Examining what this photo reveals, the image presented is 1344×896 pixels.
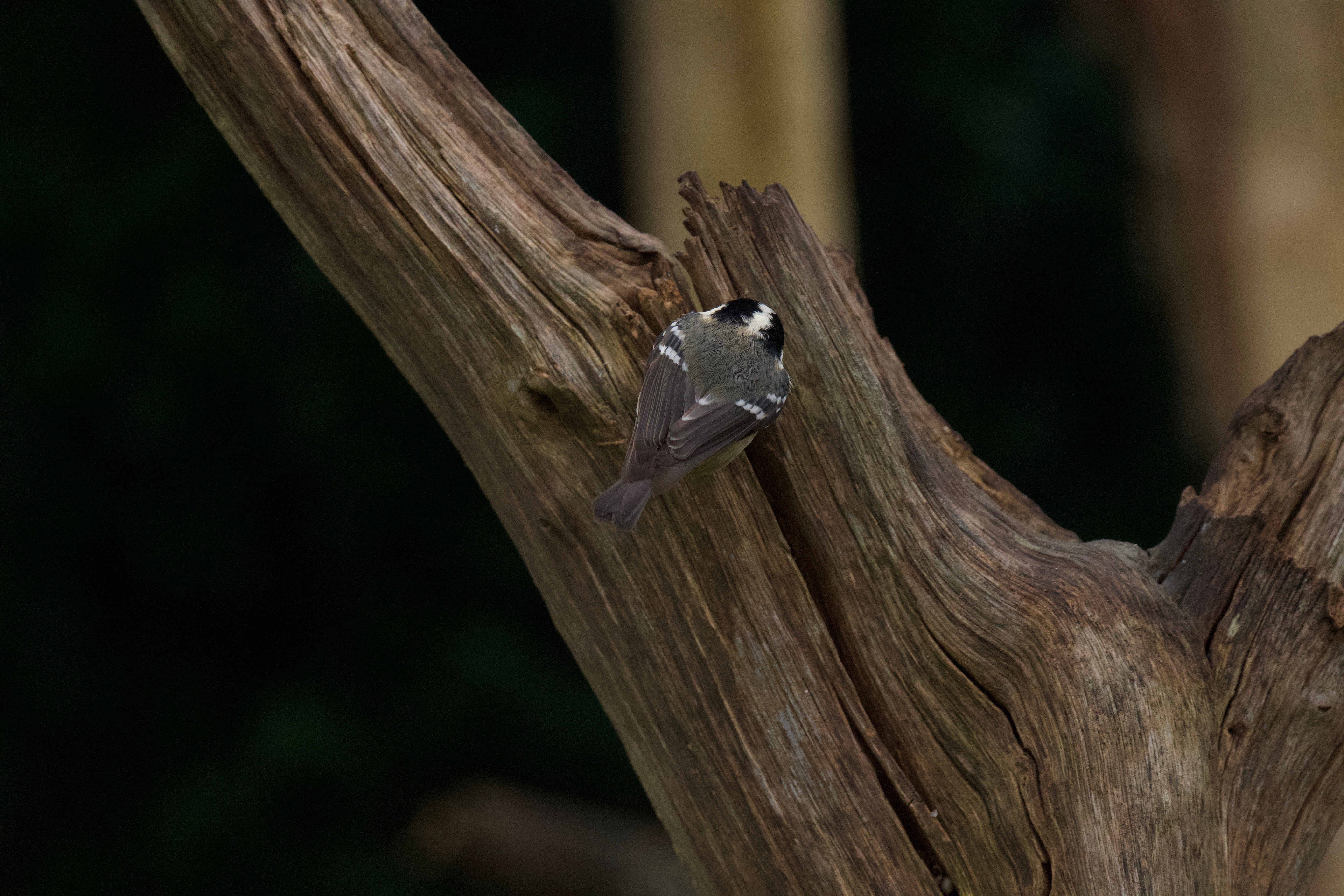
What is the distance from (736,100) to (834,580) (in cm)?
194

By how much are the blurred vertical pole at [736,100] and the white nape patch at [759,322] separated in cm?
156

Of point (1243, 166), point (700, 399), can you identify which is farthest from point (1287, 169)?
point (700, 399)

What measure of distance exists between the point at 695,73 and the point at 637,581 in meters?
1.97

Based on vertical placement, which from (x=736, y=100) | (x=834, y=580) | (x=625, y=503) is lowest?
(x=834, y=580)

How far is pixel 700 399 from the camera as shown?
1.65 m

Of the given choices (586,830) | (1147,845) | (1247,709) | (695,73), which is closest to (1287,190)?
(695,73)

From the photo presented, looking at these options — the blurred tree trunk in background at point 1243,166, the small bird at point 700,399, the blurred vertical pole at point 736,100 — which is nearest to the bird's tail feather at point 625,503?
the small bird at point 700,399

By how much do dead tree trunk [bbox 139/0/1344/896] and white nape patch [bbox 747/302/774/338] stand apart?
0.16 ft

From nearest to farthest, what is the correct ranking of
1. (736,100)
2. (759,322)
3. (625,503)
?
(625,503), (759,322), (736,100)

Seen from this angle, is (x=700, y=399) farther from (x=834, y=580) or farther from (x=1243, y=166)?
(x=1243, y=166)

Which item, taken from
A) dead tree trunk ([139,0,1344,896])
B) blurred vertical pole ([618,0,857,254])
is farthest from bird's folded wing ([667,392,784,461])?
blurred vertical pole ([618,0,857,254])

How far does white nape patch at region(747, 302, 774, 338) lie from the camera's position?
1702mm

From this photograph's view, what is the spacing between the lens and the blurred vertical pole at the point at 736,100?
10.6 feet

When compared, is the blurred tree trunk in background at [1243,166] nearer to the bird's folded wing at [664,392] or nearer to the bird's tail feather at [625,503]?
the bird's folded wing at [664,392]
